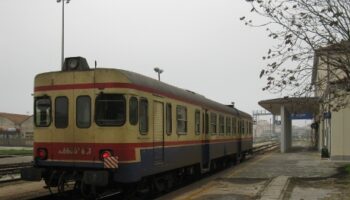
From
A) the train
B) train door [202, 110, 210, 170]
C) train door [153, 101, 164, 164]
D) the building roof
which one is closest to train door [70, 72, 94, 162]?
the train

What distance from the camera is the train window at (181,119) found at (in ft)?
48.0

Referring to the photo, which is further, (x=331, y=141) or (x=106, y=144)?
(x=331, y=141)

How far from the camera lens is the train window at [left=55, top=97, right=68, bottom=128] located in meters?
11.9

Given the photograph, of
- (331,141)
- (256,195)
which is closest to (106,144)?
(256,195)

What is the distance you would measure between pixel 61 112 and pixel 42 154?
3.37ft

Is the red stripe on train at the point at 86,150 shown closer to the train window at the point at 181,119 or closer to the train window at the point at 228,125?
the train window at the point at 181,119

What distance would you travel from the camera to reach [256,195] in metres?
13.0

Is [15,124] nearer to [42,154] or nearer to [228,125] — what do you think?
[228,125]

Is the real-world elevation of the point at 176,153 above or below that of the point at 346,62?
below

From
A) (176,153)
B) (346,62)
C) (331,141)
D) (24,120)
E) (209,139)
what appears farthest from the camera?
(24,120)

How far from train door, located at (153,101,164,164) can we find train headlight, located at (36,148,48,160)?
2.49m

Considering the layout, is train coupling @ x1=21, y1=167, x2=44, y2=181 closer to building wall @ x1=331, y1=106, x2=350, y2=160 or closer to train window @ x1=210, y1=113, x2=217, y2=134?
train window @ x1=210, y1=113, x2=217, y2=134

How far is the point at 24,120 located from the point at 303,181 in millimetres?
94220

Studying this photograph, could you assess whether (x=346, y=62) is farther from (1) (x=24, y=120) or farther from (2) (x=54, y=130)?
(1) (x=24, y=120)
